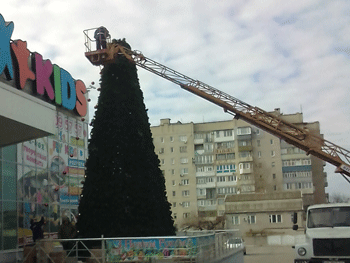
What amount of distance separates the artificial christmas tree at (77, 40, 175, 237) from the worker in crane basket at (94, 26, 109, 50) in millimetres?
4507

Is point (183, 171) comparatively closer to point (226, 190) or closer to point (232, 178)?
point (226, 190)

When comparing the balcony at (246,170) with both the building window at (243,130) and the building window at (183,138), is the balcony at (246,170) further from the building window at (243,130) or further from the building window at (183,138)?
the building window at (183,138)

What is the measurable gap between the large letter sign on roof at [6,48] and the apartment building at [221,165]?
54220mm

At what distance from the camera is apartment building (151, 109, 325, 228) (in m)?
72.4

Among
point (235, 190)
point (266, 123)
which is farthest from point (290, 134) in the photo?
point (235, 190)

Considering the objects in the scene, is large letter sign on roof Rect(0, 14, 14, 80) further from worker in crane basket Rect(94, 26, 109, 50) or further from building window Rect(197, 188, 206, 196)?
building window Rect(197, 188, 206, 196)

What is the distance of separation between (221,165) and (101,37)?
56.0 meters

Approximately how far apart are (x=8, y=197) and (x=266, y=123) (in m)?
13.9

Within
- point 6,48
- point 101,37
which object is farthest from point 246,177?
point 6,48

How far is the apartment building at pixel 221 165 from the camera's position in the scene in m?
72.4

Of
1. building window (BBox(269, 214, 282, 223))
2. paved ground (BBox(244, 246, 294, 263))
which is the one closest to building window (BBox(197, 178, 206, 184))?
building window (BBox(269, 214, 282, 223))

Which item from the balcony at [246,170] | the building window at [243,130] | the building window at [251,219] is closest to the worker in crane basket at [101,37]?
the building window at [251,219]

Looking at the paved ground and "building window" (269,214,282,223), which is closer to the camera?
the paved ground

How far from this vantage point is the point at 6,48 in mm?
17359
